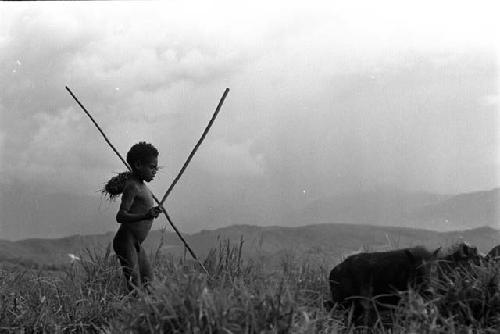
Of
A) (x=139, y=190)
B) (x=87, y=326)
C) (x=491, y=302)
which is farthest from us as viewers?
(x=139, y=190)

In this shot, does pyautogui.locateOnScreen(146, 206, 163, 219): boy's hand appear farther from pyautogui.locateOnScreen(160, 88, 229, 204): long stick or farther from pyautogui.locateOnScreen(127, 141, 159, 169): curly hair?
pyautogui.locateOnScreen(127, 141, 159, 169): curly hair

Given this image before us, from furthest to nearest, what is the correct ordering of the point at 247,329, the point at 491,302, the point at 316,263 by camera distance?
1. the point at 316,263
2. the point at 491,302
3. the point at 247,329

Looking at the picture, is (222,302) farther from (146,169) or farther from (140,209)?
(146,169)

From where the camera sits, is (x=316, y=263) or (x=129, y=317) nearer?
(x=129, y=317)

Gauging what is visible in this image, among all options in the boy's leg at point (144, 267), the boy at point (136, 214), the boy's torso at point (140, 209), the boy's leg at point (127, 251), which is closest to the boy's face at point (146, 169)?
the boy at point (136, 214)

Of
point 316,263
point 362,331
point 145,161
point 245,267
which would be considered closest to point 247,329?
point 362,331

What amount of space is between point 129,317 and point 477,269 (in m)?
3.30

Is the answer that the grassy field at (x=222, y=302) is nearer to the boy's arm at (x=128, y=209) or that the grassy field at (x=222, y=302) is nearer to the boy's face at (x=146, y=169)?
the boy's arm at (x=128, y=209)

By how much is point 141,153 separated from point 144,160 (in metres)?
0.08

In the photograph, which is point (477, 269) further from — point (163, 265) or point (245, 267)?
point (163, 265)

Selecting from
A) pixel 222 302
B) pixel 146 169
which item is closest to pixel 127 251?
pixel 146 169

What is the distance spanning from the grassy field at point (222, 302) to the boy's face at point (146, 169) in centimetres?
111

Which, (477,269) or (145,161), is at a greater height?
(145,161)

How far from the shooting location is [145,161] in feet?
23.6
